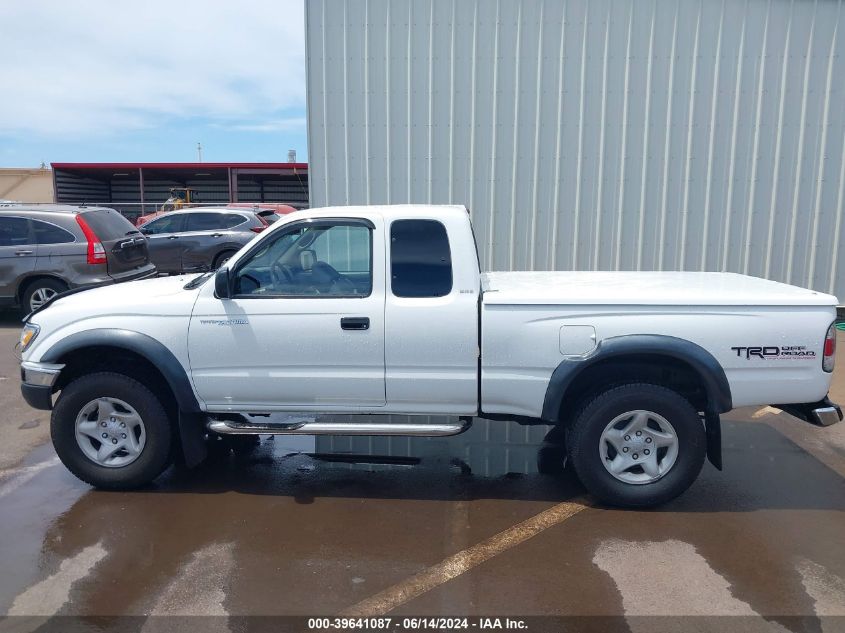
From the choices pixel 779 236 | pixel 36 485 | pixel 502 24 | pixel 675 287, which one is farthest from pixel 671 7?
pixel 36 485

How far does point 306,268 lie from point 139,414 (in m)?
1.45

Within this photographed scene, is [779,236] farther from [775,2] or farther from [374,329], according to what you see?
[374,329]

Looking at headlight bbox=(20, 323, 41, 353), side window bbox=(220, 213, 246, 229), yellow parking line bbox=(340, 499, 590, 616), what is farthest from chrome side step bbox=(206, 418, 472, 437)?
side window bbox=(220, 213, 246, 229)

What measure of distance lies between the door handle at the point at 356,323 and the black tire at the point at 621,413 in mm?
1436

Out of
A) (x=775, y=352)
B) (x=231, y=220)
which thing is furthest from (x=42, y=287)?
(x=775, y=352)

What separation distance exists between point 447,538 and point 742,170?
795 cm

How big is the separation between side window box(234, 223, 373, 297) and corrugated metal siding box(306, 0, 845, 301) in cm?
549

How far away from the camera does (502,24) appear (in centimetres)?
996

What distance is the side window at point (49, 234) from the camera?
35.9 ft

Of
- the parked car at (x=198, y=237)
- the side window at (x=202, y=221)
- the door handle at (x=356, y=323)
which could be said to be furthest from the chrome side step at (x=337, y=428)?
the side window at (x=202, y=221)

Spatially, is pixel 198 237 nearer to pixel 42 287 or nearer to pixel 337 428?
pixel 42 287

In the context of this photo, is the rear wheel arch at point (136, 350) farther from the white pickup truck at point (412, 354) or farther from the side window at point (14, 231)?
the side window at point (14, 231)

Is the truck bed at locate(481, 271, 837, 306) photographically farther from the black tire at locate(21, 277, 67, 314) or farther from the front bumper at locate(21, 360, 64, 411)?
the black tire at locate(21, 277, 67, 314)

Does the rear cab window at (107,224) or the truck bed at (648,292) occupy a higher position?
the rear cab window at (107,224)
